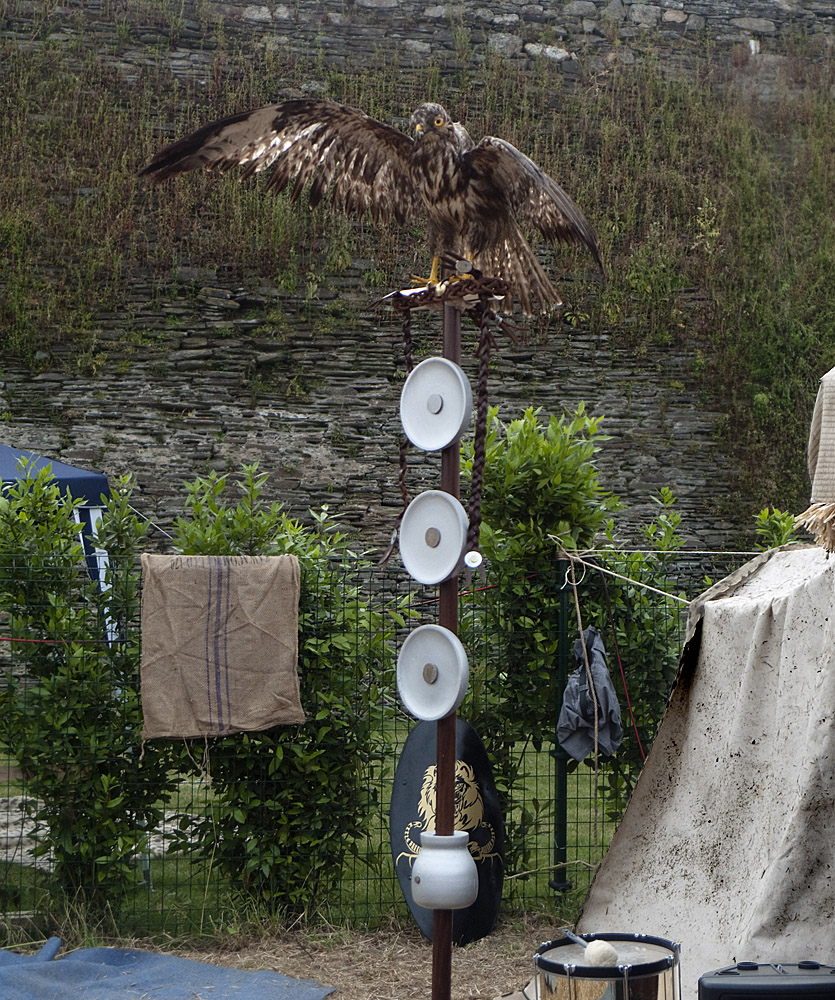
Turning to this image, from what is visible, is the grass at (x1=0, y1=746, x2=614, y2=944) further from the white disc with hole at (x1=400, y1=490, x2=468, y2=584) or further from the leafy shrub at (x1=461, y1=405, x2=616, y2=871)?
the white disc with hole at (x1=400, y1=490, x2=468, y2=584)

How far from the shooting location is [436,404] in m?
3.01

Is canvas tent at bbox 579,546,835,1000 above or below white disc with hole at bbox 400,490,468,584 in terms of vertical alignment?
below

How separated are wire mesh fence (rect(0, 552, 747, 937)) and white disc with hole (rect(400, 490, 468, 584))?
120 cm

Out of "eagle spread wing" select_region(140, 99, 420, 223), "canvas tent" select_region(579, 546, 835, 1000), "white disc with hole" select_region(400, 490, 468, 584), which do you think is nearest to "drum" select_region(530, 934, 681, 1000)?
"canvas tent" select_region(579, 546, 835, 1000)

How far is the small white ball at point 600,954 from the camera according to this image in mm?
2461

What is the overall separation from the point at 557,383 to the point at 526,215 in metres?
7.53

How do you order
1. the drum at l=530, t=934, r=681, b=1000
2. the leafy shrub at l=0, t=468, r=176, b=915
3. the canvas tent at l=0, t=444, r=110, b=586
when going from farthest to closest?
the canvas tent at l=0, t=444, r=110, b=586
the leafy shrub at l=0, t=468, r=176, b=915
the drum at l=530, t=934, r=681, b=1000

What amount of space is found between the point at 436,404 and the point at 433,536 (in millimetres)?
387

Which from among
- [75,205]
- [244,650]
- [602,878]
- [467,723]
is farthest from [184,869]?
[75,205]

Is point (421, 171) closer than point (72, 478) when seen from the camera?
Yes

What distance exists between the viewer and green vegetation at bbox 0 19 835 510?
1032 cm

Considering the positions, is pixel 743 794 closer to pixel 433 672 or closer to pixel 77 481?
pixel 433 672

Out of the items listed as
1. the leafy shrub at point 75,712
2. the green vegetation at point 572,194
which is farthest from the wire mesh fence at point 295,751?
the green vegetation at point 572,194

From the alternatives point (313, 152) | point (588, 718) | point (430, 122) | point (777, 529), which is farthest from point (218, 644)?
point (777, 529)
